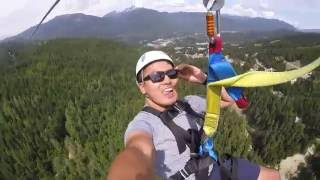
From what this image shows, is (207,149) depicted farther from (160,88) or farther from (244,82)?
(244,82)

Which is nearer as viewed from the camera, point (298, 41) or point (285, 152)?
point (285, 152)

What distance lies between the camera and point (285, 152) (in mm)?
28938

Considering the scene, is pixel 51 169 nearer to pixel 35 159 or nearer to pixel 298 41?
pixel 35 159

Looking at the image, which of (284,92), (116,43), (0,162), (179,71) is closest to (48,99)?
(0,162)

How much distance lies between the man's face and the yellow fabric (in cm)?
44

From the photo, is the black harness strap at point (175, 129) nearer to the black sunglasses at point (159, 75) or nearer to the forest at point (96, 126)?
the black sunglasses at point (159, 75)

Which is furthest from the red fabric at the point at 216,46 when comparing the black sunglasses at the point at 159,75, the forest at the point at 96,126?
the forest at the point at 96,126

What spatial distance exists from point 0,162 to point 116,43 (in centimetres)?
6882

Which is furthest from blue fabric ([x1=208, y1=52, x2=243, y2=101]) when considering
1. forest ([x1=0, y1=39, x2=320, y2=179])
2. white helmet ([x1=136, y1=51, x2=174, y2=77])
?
forest ([x1=0, y1=39, x2=320, y2=179])

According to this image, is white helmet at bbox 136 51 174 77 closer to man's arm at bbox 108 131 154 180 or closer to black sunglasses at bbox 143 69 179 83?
black sunglasses at bbox 143 69 179 83

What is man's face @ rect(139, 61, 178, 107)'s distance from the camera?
3062mm

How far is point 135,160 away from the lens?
84.8 inches

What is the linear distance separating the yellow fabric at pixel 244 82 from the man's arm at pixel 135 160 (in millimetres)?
363

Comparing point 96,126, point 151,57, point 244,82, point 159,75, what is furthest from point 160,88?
point 96,126
